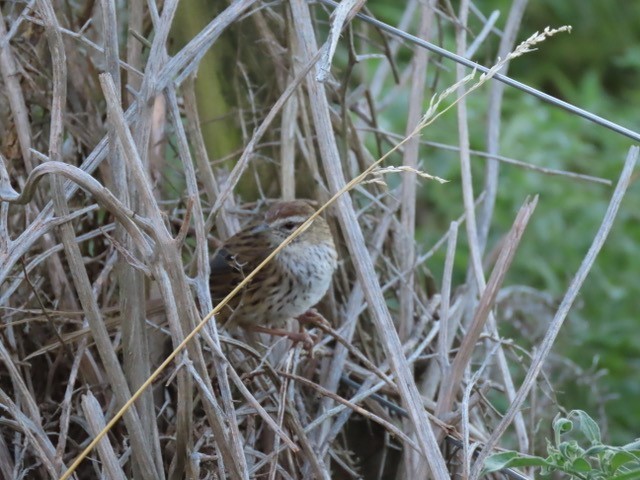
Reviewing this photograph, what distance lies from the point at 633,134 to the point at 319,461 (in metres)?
1.03

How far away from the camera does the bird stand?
3084mm

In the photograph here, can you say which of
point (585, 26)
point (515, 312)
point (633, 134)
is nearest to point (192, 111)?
point (633, 134)

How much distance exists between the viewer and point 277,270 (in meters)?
3.35

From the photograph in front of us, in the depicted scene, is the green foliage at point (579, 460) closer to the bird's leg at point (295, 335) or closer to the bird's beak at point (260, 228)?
the bird's leg at point (295, 335)

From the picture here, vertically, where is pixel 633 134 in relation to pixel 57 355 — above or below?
above

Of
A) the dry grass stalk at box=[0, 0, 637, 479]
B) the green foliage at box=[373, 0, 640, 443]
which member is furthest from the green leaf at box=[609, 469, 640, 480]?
the green foliage at box=[373, 0, 640, 443]

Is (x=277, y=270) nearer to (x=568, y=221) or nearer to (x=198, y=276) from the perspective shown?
(x=198, y=276)

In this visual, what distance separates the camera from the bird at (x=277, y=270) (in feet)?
10.1

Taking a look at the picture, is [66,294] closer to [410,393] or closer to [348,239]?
[348,239]

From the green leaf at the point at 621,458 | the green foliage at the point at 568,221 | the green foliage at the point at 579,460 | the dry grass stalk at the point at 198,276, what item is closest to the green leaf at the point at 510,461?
the green foliage at the point at 579,460

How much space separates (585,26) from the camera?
Result: 21.8ft

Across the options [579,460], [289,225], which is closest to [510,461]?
[579,460]

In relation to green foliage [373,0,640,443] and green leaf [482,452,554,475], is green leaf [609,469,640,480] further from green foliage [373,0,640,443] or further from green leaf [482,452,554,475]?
green foliage [373,0,640,443]

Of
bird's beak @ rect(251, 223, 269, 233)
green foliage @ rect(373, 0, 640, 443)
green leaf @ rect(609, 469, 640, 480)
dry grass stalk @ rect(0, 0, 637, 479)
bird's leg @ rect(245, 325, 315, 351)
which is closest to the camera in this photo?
green leaf @ rect(609, 469, 640, 480)
